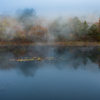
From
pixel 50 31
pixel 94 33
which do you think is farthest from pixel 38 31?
pixel 94 33

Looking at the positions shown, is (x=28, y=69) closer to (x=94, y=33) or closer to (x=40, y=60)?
(x=40, y=60)

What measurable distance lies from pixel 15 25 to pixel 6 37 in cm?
845

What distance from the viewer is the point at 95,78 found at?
8.17 meters

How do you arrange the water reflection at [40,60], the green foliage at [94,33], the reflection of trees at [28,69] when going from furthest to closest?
the green foliage at [94,33] → the water reflection at [40,60] → the reflection of trees at [28,69]

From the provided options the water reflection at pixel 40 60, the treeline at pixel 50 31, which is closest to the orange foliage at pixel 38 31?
the treeline at pixel 50 31

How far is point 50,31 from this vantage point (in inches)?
2167

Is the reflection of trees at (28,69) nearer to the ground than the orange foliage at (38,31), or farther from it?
nearer to the ground

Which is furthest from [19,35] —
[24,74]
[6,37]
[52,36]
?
[24,74]

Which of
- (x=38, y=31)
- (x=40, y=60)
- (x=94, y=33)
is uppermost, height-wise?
(x=38, y=31)

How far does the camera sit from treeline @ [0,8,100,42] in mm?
48719

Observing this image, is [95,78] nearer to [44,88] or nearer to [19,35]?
[44,88]

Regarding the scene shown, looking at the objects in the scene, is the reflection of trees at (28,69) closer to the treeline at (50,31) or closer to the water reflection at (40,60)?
the water reflection at (40,60)

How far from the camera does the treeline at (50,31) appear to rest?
4872 centimetres

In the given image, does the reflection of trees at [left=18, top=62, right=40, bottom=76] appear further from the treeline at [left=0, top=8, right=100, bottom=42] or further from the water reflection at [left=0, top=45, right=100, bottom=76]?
the treeline at [left=0, top=8, right=100, bottom=42]
